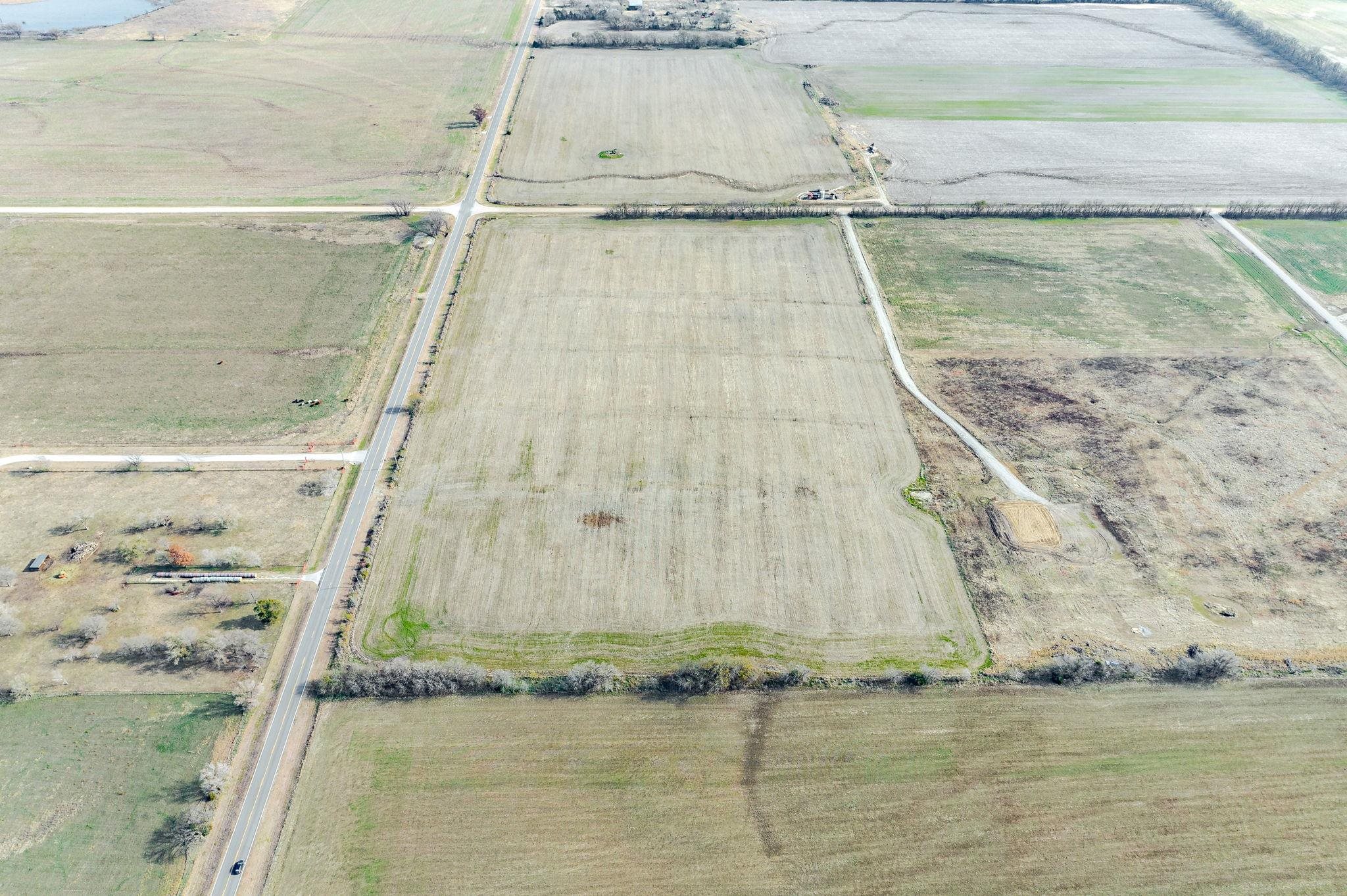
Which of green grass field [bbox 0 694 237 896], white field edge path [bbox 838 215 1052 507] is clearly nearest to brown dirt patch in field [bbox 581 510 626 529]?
green grass field [bbox 0 694 237 896]

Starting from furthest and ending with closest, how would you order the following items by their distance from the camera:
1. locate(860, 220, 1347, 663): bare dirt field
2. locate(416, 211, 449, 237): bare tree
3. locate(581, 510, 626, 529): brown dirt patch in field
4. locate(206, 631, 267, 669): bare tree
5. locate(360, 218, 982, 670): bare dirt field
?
1. locate(416, 211, 449, 237): bare tree
2. locate(581, 510, 626, 529): brown dirt patch in field
3. locate(860, 220, 1347, 663): bare dirt field
4. locate(360, 218, 982, 670): bare dirt field
5. locate(206, 631, 267, 669): bare tree

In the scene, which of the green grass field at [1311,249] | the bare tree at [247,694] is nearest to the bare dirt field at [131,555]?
the bare tree at [247,694]

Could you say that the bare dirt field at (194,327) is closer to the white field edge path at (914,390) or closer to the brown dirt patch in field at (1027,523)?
the white field edge path at (914,390)

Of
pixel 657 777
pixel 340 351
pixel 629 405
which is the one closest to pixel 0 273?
pixel 340 351

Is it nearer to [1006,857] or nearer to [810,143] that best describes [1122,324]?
[810,143]

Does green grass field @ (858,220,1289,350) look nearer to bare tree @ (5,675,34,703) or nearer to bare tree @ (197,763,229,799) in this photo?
bare tree @ (197,763,229,799)

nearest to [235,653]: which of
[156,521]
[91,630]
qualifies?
[91,630]
